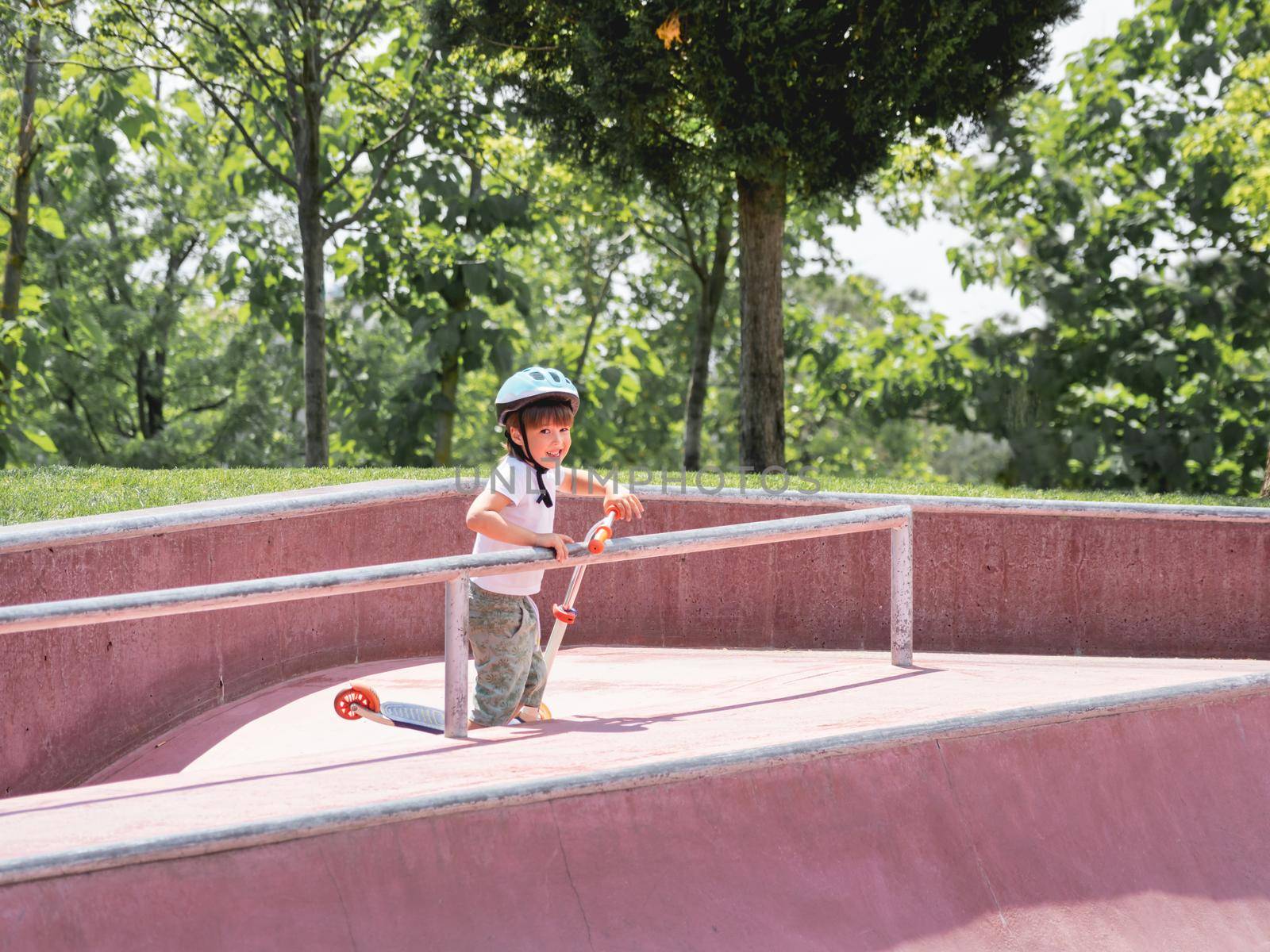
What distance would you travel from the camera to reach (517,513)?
180 inches

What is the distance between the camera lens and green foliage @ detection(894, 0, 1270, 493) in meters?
16.1

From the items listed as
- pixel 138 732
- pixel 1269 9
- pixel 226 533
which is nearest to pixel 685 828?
pixel 138 732

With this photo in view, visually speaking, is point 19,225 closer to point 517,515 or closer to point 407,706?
point 407,706

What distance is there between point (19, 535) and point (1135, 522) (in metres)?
5.78

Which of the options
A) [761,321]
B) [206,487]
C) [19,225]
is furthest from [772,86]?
[19,225]

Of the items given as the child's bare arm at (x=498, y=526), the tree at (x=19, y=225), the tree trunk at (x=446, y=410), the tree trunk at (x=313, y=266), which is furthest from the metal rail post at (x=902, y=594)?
the tree at (x=19, y=225)

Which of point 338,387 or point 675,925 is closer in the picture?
point 675,925

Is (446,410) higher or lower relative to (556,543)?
higher

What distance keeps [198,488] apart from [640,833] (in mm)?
5459

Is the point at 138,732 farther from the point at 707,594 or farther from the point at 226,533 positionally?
the point at 707,594

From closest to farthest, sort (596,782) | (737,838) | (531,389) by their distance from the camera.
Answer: (596,782) → (737,838) → (531,389)

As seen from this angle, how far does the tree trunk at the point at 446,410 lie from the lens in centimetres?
1773

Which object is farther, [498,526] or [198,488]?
[198,488]

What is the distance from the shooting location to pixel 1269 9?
15758 millimetres
